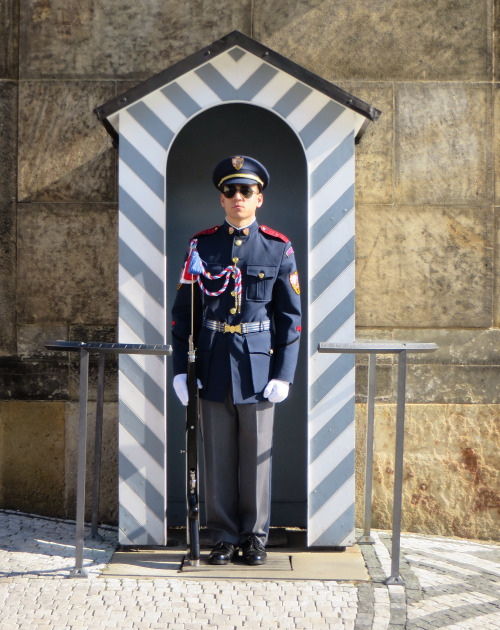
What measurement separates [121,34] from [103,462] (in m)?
2.42

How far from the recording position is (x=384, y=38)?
5.01 m

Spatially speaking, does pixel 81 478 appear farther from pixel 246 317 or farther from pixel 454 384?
pixel 454 384

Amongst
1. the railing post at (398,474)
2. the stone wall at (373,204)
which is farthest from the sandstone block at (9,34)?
the railing post at (398,474)

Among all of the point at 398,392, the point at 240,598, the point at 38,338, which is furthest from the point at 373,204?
the point at 240,598

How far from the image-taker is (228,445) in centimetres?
419

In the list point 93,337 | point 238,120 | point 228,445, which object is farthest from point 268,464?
point 238,120

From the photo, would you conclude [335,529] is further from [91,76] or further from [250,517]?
[91,76]

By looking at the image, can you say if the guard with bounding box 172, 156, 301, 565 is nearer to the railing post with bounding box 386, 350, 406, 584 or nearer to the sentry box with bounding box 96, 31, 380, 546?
the sentry box with bounding box 96, 31, 380, 546

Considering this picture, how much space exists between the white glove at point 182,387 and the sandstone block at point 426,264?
1333 mm

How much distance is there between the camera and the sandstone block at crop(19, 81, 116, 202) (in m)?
5.02

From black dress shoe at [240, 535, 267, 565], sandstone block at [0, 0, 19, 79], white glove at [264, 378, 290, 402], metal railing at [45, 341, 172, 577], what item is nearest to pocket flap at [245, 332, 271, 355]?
white glove at [264, 378, 290, 402]

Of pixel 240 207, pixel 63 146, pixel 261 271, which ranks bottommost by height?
pixel 261 271

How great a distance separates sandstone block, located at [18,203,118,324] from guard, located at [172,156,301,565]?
37.8 inches

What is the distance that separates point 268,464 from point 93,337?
1405 mm
